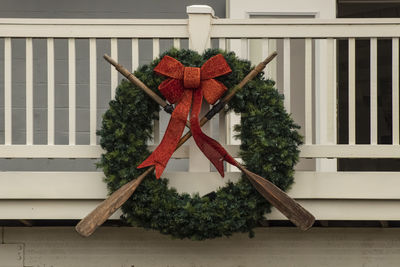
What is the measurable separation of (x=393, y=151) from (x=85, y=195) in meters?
2.21

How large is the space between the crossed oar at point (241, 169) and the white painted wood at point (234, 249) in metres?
0.65

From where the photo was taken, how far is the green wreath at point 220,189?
17.1ft

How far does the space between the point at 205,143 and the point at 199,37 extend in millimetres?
780

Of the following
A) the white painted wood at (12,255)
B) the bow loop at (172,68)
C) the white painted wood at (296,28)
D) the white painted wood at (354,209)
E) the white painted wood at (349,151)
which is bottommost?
the white painted wood at (12,255)

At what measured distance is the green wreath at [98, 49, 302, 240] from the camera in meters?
5.22

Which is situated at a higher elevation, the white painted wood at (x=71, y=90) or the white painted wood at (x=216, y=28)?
the white painted wood at (x=216, y=28)

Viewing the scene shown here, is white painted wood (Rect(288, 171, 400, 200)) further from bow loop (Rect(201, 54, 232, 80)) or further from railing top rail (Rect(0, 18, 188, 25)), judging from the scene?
railing top rail (Rect(0, 18, 188, 25))

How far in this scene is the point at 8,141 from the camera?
5453 mm

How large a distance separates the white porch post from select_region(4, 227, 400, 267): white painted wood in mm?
727

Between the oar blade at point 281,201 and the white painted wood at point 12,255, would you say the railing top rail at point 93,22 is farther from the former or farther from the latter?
the white painted wood at point 12,255

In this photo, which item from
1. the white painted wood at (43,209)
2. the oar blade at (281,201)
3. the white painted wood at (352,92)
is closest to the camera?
the oar blade at (281,201)

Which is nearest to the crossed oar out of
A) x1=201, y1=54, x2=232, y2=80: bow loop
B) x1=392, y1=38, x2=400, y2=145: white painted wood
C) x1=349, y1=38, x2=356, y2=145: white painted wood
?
x1=201, y1=54, x2=232, y2=80: bow loop

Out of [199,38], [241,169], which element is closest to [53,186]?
[241,169]

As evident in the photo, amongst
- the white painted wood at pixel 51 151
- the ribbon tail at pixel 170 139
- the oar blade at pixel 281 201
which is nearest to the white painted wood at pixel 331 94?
the oar blade at pixel 281 201
